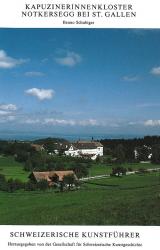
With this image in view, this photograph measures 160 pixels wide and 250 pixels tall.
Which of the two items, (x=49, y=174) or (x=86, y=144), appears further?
(x=86, y=144)

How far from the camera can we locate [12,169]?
6.00 m

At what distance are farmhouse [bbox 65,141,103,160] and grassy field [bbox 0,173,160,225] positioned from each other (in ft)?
1.26

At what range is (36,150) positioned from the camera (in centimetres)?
625

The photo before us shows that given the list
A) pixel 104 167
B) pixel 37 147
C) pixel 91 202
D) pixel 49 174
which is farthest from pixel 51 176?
pixel 104 167

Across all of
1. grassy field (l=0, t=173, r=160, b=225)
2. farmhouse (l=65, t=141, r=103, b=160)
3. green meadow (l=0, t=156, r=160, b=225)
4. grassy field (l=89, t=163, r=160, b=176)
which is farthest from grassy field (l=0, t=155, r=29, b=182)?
grassy field (l=89, t=163, r=160, b=176)

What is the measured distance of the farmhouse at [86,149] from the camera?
20.3ft

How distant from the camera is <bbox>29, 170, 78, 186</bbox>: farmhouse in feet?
19.5

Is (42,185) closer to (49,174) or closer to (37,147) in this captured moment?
(49,174)

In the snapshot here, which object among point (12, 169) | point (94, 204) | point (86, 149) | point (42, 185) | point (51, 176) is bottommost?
point (94, 204)

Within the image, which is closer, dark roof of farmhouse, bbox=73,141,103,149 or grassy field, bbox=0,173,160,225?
grassy field, bbox=0,173,160,225

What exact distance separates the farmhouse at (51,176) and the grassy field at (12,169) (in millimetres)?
106

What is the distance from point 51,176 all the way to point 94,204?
65 centimetres

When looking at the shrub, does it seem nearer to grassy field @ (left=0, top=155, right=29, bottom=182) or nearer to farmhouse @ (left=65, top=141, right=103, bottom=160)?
grassy field @ (left=0, top=155, right=29, bottom=182)
